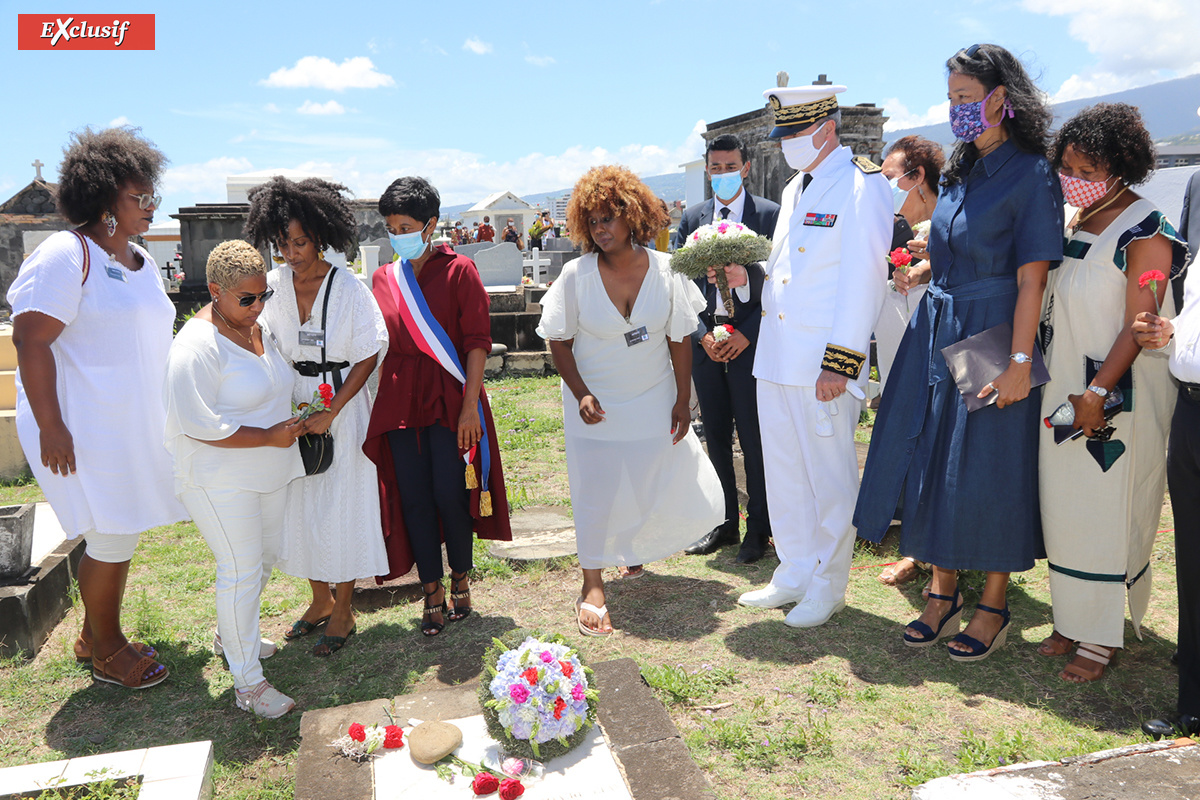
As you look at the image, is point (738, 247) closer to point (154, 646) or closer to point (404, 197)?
point (404, 197)

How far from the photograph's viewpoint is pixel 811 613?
4.05 m

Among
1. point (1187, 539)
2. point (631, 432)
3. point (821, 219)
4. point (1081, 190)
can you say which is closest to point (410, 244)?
point (631, 432)

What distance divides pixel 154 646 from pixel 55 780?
1725mm

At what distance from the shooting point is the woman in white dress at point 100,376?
3.51 metres

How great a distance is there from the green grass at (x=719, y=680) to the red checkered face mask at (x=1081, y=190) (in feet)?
6.55

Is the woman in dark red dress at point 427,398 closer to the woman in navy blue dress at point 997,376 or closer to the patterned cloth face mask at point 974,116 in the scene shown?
the woman in navy blue dress at point 997,376

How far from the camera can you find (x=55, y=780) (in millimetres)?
2588

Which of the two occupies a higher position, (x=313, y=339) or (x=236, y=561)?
(x=313, y=339)

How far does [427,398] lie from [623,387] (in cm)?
100

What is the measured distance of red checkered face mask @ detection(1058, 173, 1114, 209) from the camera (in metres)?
3.35

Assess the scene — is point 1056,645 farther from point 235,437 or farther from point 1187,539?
point 235,437

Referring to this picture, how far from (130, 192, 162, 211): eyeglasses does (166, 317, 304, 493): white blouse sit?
86cm

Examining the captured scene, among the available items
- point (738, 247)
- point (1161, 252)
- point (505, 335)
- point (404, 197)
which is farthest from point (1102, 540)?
point (505, 335)

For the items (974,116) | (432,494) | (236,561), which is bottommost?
(236,561)
